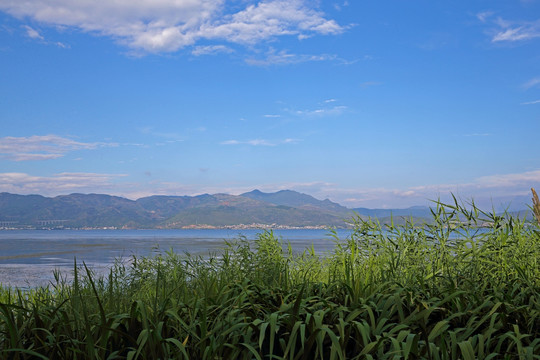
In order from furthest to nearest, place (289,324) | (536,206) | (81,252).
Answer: (81,252)
(536,206)
(289,324)

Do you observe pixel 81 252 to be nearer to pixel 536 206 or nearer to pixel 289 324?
pixel 536 206

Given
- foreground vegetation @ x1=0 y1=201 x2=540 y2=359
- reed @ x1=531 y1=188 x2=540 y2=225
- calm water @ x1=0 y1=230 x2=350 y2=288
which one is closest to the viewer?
foreground vegetation @ x1=0 y1=201 x2=540 y2=359

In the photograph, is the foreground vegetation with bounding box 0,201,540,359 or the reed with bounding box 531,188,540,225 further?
the reed with bounding box 531,188,540,225

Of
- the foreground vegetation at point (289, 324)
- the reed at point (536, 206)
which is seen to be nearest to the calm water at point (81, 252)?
the foreground vegetation at point (289, 324)

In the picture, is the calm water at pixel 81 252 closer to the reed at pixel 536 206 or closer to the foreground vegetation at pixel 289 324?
the foreground vegetation at pixel 289 324

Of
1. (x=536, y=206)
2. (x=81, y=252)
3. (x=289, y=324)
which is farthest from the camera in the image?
(x=81, y=252)

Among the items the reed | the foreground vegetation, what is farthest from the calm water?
the reed

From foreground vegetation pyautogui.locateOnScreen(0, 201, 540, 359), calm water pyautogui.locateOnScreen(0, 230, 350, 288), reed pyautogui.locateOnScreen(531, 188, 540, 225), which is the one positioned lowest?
calm water pyautogui.locateOnScreen(0, 230, 350, 288)

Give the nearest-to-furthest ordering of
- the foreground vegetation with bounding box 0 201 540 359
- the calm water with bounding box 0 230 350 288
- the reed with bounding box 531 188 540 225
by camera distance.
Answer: the foreground vegetation with bounding box 0 201 540 359 → the reed with bounding box 531 188 540 225 → the calm water with bounding box 0 230 350 288

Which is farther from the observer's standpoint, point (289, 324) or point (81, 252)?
point (81, 252)

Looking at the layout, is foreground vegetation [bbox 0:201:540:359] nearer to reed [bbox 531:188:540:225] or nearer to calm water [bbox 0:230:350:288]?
calm water [bbox 0:230:350:288]

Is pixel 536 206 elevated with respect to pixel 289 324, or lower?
elevated

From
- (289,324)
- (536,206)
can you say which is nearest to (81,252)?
(536,206)

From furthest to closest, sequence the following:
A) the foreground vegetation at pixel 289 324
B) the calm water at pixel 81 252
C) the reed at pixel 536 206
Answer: the calm water at pixel 81 252 → the reed at pixel 536 206 → the foreground vegetation at pixel 289 324
